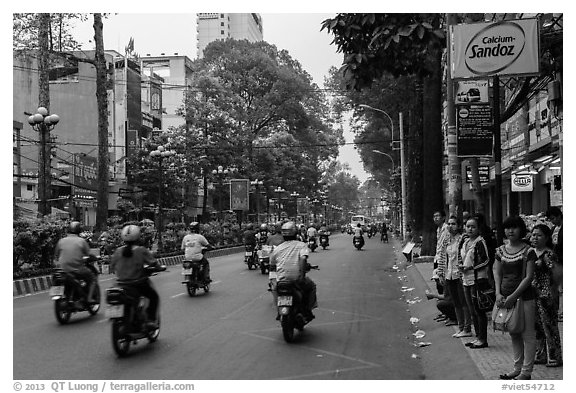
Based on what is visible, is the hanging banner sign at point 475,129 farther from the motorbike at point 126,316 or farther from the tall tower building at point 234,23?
the motorbike at point 126,316

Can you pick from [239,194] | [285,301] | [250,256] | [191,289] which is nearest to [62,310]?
[285,301]

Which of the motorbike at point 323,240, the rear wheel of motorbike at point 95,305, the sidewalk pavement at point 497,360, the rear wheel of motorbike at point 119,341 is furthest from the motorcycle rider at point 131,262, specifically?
the motorbike at point 323,240

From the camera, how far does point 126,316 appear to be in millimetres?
8266

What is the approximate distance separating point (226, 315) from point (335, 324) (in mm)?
1971

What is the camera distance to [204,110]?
43.6m

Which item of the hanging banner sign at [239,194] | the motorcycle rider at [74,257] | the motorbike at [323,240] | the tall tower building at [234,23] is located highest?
the tall tower building at [234,23]

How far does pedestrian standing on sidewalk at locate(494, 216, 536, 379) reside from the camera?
6.38 metres

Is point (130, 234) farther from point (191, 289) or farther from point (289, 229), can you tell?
point (191, 289)

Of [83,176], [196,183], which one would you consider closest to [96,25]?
[83,176]

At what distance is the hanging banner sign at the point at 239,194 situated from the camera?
4069 centimetres

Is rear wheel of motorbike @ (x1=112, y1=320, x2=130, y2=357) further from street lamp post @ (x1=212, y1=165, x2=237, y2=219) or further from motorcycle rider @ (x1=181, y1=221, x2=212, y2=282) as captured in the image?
street lamp post @ (x1=212, y1=165, x2=237, y2=219)

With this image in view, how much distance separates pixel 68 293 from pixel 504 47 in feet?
23.9

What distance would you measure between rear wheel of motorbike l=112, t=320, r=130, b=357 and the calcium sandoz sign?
548cm

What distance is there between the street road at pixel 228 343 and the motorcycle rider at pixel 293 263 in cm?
55
